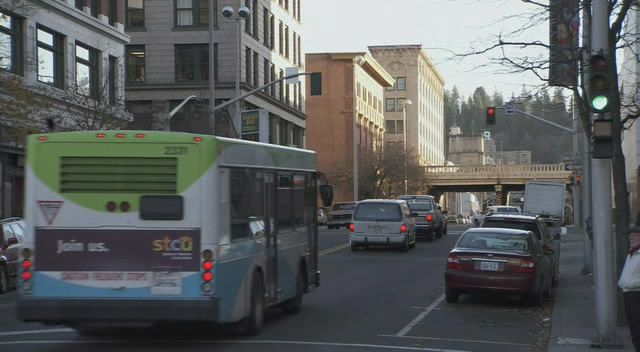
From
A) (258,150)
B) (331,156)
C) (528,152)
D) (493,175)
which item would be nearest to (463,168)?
(493,175)

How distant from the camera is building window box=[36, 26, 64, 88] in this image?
37.2 meters

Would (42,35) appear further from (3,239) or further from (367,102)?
(367,102)

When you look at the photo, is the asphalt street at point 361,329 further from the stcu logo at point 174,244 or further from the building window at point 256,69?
the building window at point 256,69

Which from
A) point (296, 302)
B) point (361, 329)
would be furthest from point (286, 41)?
point (361, 329)

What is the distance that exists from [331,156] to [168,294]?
83.8 meters

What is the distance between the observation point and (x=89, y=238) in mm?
11711

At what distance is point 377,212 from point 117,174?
2222cm

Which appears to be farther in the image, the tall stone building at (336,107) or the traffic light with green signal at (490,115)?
the tall stone building at (336,107)

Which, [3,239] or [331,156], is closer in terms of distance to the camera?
[3,239]

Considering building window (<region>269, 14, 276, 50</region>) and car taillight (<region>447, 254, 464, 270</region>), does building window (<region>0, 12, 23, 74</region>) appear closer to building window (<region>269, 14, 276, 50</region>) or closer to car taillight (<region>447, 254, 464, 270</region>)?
car taillight (<region>447, 254, 464, 270</region>)

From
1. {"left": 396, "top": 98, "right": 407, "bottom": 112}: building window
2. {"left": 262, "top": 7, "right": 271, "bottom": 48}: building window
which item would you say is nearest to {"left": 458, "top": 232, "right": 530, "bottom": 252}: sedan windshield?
{"left": 262, "top": 7, "right": 271, "bottom": 48}: building window

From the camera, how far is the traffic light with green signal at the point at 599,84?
483 inches

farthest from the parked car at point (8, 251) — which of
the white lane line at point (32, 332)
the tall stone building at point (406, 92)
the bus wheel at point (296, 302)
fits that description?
the tall stone building at point (406, 92)

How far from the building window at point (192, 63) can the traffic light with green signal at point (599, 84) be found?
5021 cm
